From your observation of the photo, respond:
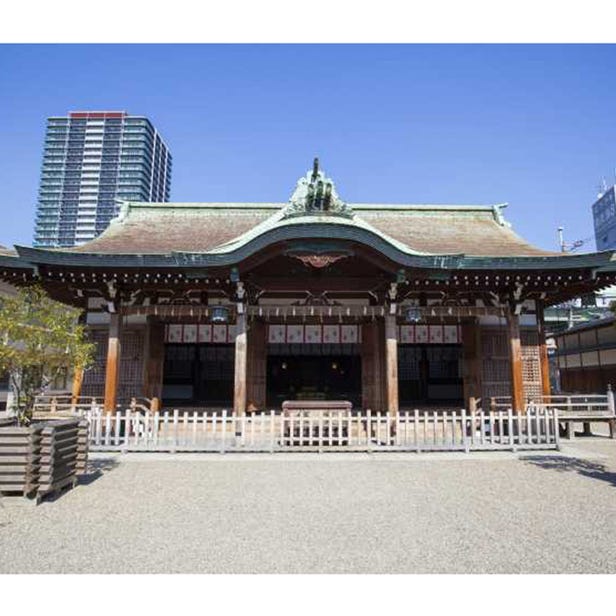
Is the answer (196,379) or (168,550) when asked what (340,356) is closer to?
(196,379)

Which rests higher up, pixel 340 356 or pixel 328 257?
pixel 328 257

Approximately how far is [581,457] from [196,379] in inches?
486

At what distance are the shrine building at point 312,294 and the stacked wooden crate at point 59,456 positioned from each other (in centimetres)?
421

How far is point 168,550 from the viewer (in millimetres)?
4113

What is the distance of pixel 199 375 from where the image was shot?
16.3 metres

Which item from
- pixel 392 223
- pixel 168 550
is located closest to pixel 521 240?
pixel 392 223

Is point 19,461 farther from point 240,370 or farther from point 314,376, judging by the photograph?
point 314,376

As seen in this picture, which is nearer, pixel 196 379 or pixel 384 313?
pixel 384 313

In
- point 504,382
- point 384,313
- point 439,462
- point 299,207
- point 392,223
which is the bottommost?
point 439,462

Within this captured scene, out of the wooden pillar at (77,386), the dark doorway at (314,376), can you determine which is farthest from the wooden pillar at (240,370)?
the dark doorway at (314,376)

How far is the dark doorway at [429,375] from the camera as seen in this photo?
54.3 feet

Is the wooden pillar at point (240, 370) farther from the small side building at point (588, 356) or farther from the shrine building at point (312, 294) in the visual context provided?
the small side building at point (588, 356)

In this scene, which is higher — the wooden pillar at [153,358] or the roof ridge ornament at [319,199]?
the roof ridge ornament at [319,199]

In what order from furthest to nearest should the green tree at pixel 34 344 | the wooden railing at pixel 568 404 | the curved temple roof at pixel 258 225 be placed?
the curved temple roof at pixel 258 225 → the wooden railing at pixel 568 404 → the green tree at pixel 34 344
